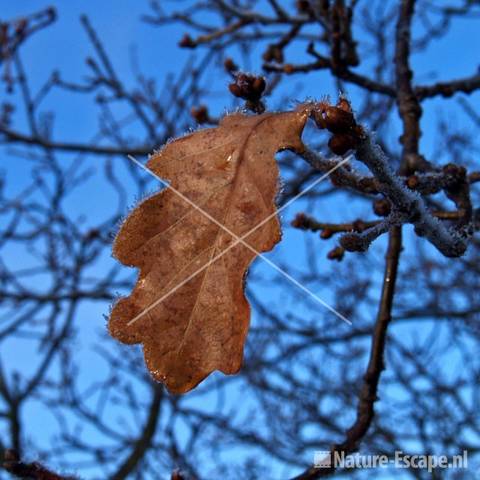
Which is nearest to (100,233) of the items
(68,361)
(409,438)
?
(68,361)

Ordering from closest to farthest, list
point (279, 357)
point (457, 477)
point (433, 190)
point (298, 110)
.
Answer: point (298, 110) < point (433, 190) < point (457, 477) < point (279, 357)

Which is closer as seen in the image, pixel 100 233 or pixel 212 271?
pixel 212 271

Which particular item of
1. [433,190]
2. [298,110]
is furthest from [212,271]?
[433,190]

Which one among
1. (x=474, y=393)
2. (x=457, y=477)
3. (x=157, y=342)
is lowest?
(x=157, y=342)

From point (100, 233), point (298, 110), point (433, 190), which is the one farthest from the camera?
point (100, 233)

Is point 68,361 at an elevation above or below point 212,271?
above

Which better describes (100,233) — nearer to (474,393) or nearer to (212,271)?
(474,393)
